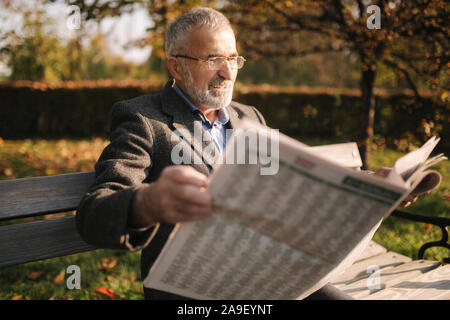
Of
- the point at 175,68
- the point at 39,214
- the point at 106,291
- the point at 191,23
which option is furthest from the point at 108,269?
the point at 191,23

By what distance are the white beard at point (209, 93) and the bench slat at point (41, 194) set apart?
25.7 inches

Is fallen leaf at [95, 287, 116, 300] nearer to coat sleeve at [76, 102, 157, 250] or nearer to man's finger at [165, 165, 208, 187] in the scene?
coat sleeve at [76, 102, 157, 250]

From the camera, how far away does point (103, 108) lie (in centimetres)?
1116

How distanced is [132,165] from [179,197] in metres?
0.50

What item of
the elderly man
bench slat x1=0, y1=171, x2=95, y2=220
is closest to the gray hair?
the elderly man

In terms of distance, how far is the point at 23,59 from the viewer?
14734 mm

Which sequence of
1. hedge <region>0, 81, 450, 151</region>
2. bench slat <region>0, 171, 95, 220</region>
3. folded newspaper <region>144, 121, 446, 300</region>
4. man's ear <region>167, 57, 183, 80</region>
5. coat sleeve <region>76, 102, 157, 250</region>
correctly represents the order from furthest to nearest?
hedge <region>0, 81, 450, 151</region>
man's ear <region>167, 57, 183, 80</region>
bench slat <region>0, 171, 95, 220</region>
coat sleeve <region>76, 102, 157, 250</region>
folded newspaper <region>144, 121, 446, 300</region>

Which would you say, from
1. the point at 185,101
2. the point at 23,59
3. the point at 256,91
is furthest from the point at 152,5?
the point at 23,59

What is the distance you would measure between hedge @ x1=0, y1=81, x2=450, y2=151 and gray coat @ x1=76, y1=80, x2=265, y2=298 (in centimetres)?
879

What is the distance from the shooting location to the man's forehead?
1798mm

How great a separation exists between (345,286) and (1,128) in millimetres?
11374

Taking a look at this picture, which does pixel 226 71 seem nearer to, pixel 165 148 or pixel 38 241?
pixel 165 148

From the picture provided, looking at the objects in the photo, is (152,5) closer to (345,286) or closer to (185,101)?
(185,101)

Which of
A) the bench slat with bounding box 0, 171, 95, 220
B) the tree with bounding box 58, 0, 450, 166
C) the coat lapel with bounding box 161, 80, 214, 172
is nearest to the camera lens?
the bench slat with bounding box 0, 171, 95, 220
